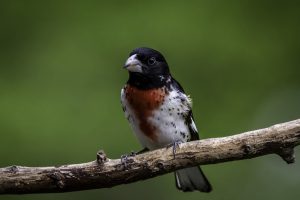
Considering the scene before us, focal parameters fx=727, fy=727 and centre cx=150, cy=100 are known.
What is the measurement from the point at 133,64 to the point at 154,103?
31cm

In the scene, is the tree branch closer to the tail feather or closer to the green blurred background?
the tail feather

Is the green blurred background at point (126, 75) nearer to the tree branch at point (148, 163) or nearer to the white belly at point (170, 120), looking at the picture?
the white belly at point (170, 120)

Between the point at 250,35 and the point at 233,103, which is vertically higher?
the point at 250,35

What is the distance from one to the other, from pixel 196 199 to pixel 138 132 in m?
1.94

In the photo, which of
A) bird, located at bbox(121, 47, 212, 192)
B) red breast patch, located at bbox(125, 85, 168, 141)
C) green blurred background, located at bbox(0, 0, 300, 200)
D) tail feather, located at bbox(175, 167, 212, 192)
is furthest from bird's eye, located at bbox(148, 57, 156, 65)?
green blurred background, located at bbox(0, 0, 300, 200)

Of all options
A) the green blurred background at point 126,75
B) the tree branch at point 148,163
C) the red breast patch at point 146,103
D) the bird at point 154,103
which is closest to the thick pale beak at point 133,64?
the bird at point 154,103

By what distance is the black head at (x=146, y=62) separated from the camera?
5016 mm

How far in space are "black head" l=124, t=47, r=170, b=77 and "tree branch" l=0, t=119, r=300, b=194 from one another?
2.80ft

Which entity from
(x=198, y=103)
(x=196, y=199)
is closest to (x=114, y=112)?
(x=198, y=103)

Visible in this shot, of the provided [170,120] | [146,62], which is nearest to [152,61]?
[146,62]

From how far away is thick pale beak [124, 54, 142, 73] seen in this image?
498 cm

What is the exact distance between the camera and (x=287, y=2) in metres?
7.26

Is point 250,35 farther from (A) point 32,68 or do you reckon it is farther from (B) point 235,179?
(A) point 32,68

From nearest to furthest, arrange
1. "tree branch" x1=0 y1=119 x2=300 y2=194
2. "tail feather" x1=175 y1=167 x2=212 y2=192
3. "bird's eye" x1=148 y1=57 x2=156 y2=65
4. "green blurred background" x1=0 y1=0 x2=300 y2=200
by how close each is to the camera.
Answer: "tree branch" x1=0 y1=119 x2=300 y2=194 → "bird's eye" x1=148 y1=57 x2=156 y2=65 → "tail feather" x1=175 y1=167 x2=212 y2=192 → "green blurred background" x1=0 y1=0 x2=300 y2=200
